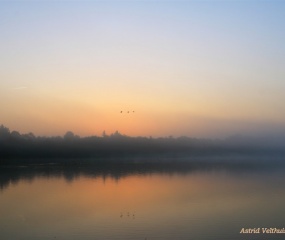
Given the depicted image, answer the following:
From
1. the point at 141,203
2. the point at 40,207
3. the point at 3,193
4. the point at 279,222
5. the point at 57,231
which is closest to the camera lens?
the point at 57,231

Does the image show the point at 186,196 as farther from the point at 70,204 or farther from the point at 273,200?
the point at 70,204

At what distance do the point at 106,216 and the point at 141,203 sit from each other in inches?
241

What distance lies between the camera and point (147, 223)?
64.6ft

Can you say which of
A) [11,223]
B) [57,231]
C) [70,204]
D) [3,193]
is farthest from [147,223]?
[3,193]

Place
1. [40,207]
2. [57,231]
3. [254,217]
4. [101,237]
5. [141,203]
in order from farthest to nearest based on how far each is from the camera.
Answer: [141,203], [40,207], [254,217], [57,231], [101,237]

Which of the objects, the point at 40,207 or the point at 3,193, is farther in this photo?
the point at 3,193

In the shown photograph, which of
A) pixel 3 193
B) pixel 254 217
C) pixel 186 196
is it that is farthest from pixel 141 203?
pixel 3 193

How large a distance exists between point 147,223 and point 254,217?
6.43 metres

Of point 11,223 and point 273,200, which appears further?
point 273,200

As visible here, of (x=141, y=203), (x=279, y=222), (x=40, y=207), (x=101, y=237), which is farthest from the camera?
(x=141, y=203)

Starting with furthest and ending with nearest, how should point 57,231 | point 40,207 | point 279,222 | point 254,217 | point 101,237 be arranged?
point 40,207
point 254,217
point 279,222
point 57,231
point 101,237

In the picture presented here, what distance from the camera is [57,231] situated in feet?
59.6

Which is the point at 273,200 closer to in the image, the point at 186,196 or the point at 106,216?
the point at 186,196

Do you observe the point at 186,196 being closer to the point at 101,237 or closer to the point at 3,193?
the point at 101,237
